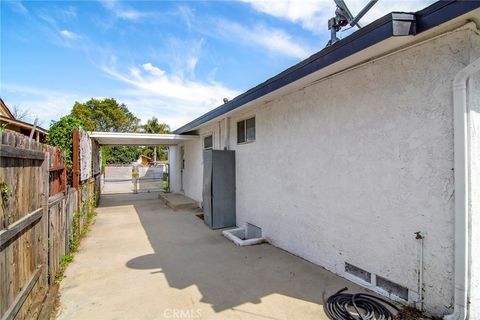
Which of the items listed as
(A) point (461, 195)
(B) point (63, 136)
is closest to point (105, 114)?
(B) point (63, 136)

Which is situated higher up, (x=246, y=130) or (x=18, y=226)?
(x=246, y=130)

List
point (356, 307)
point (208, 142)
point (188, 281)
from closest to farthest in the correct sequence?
point (356, 307) < point (188, 281) < point (208, 142)

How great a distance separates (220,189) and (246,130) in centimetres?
168

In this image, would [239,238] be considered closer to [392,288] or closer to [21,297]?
[392,288]

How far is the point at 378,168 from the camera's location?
328 cm

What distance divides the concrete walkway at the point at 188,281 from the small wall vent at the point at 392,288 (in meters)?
0.37

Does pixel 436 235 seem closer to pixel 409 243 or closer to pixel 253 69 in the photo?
pixel 409 243

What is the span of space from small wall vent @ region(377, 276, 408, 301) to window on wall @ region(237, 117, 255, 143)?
12.8 feet

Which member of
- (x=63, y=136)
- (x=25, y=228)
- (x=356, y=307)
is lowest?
(x=356, y=307)

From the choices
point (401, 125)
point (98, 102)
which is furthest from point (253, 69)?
point (98, 102)

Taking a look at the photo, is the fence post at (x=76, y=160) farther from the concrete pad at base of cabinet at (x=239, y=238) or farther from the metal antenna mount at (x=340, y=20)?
the metal antenna mount at (x=340, y=20)

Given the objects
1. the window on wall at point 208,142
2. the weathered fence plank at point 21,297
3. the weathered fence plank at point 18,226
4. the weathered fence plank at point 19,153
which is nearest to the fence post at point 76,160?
the weathered fence plank at point 19,153

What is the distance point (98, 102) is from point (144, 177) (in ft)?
57.9

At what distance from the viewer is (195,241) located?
5.68 m
